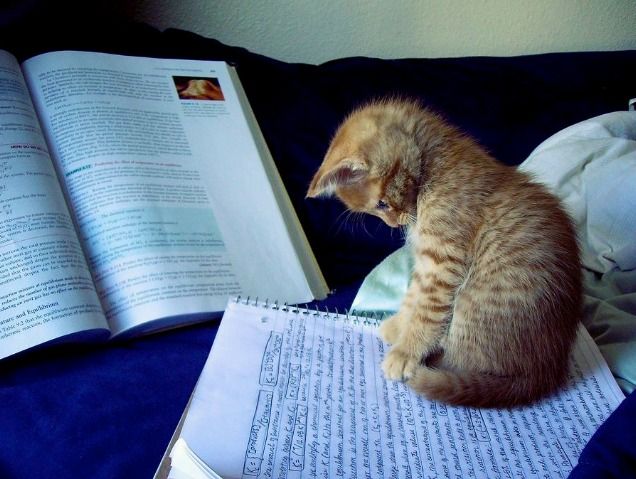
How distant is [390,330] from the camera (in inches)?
29.5

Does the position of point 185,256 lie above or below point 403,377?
above

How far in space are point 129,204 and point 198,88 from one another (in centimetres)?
34

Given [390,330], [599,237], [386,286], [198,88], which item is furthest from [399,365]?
[198,88]

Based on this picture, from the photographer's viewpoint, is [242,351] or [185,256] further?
[185,256]

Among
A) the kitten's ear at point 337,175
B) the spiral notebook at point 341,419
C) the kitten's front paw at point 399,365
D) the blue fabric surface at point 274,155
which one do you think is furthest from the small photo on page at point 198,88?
the kitten's front paw at point 399,365

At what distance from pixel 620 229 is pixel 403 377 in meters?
0.46

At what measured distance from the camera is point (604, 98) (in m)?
1.25

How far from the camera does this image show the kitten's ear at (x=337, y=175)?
72 centimetres

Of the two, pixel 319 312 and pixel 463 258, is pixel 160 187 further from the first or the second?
pixel 463 258

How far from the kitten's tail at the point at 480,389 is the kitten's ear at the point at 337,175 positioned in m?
0.28

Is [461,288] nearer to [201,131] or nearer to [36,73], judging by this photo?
[201,131]

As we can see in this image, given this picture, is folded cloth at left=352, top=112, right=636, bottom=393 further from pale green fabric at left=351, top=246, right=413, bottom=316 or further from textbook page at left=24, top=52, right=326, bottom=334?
textbook page at left=24, top=52, right=326, bottom=334

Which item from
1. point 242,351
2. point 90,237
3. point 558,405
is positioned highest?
point 90,237

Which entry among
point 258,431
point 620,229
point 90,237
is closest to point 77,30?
point 90,237
